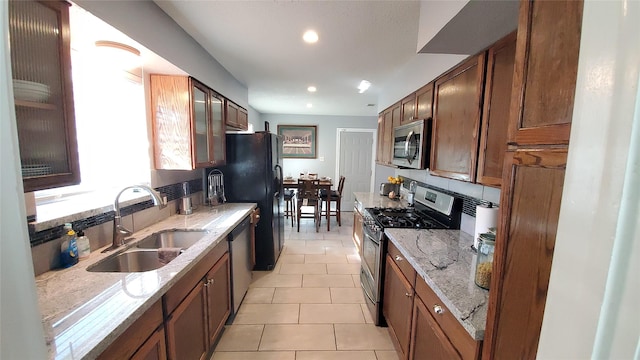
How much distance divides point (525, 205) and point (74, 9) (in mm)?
1910

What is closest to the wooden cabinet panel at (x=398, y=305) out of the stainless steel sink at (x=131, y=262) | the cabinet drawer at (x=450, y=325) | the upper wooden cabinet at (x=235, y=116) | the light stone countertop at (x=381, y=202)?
the cabinet drawer at (x=450, y=325)

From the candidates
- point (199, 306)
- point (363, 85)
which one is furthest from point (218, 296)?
point (363, 85)

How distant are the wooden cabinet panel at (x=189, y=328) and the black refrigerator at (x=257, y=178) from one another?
4.78ft

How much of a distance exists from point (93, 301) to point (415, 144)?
2204 mm

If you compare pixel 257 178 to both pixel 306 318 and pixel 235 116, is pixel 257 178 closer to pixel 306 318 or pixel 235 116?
pixel 235 116

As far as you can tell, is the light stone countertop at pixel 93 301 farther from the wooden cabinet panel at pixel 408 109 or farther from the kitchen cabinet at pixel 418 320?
the wooden cabinet panel at pixel 408 109

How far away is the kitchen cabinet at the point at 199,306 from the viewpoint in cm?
126

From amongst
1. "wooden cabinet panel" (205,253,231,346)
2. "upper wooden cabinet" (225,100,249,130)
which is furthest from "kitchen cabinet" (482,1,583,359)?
"upper wooden cabinet" (225,100,249,130)

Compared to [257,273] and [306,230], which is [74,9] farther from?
[306,230]

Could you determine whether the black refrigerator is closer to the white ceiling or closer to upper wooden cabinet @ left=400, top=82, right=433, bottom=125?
the white ceiling

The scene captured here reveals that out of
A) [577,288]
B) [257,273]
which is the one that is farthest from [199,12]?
[257,273]

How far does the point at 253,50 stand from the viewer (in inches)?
93.7

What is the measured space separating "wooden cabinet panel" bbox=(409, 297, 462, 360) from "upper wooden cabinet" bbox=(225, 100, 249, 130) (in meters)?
2.68

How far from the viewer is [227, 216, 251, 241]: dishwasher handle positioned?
2.12 meters
